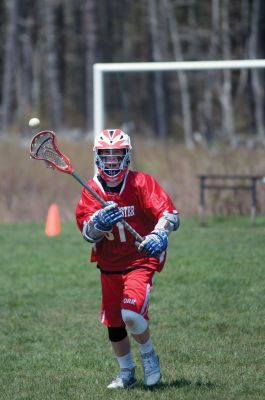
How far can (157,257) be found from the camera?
655 centimetres

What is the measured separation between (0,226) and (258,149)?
198 inches

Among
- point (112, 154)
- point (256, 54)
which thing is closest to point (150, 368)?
point (112, 154)

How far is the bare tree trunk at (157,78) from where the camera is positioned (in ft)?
132

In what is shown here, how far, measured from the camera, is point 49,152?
21.6ft

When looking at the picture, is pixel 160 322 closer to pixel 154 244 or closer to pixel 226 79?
pixel 154 244

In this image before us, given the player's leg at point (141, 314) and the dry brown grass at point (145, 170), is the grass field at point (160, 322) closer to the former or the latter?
the player's leg at point (141, 314)

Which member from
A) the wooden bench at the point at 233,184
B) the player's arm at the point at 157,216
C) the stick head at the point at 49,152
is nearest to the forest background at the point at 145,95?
the wooden bench at the point at 233,184

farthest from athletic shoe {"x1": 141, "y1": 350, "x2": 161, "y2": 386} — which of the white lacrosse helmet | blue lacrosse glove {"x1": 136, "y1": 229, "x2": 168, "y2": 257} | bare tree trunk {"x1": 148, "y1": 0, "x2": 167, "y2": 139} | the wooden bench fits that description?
bare tree trunk {"x1": 148, "y1": 0, "x2": 167, "y2": 139}

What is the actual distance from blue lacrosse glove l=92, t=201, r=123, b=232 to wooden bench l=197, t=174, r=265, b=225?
10.1 meters

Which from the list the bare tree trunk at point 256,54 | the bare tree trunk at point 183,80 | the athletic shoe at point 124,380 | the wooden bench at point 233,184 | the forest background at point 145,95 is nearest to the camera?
the athletic shoe at point 124,380

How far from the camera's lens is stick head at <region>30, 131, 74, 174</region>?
6.50m

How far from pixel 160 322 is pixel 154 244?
308cm

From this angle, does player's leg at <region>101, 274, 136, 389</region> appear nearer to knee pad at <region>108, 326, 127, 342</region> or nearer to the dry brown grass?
knee pad at <region>108, 326, 127, 342</region>

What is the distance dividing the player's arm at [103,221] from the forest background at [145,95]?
29.3ft
